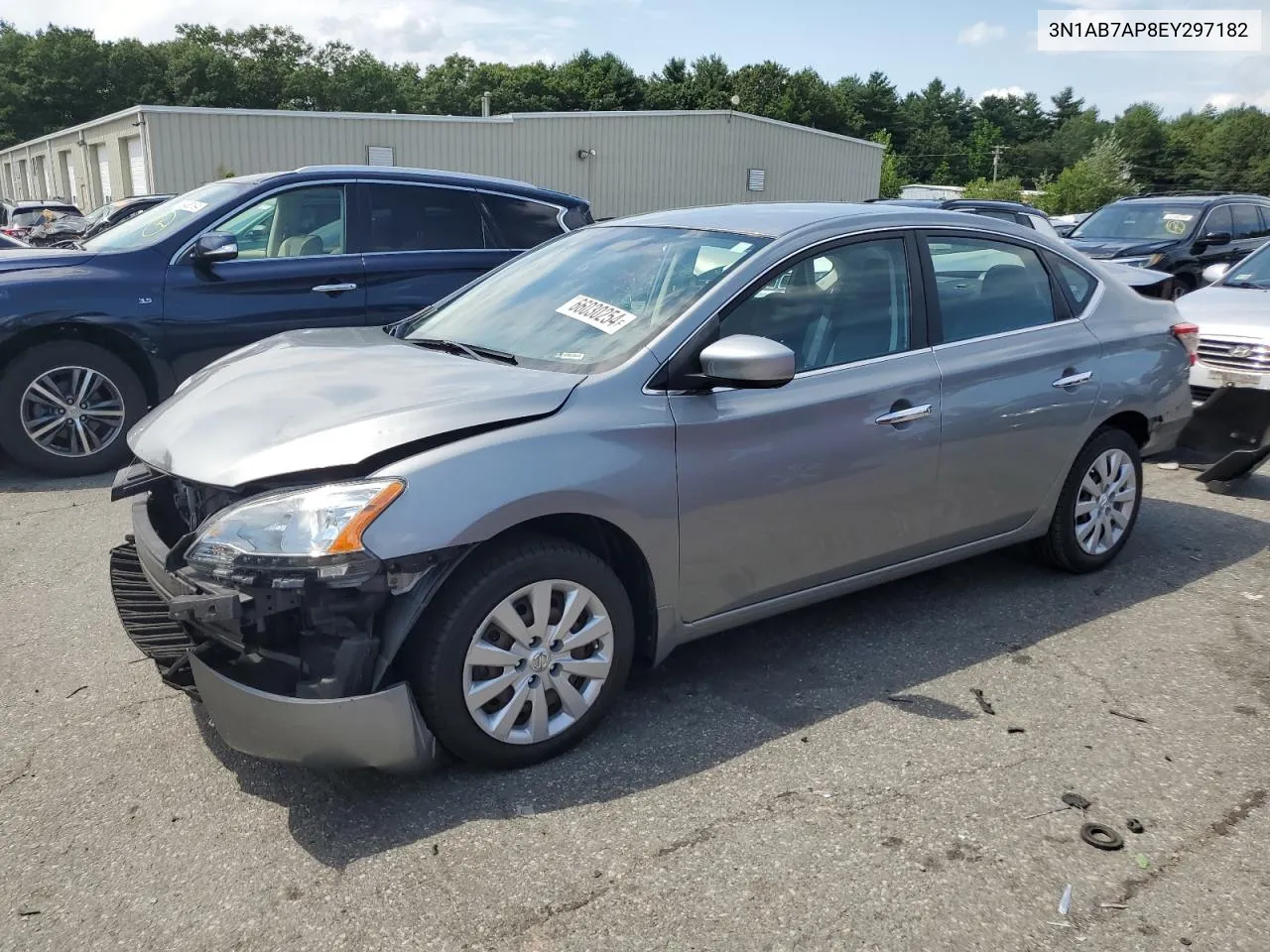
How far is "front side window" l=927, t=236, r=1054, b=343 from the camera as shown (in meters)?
4.17

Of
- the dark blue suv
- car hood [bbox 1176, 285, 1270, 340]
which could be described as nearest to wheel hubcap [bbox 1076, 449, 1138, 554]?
car hood [bbox 1176, 285, 1270, 340]

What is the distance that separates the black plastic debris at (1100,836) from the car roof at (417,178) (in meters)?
5.67

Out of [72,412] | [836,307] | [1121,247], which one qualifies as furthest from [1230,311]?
[72,412]

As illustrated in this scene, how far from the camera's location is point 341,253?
691 centimetres

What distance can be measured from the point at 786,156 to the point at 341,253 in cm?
3470

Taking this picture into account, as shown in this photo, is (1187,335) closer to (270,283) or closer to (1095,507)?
(1095,507)

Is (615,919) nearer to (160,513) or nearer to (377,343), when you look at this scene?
(160,513)

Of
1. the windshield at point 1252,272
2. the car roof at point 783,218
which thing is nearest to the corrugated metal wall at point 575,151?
the windshield at point 1252,272

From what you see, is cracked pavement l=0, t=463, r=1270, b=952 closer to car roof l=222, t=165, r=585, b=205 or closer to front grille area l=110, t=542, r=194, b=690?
front grille area l=110, t=542, r=194, b=690

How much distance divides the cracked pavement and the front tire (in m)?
0.14

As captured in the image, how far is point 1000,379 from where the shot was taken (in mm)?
4199

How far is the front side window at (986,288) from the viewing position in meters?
4.17

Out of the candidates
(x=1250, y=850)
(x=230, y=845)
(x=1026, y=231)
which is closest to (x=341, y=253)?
(x=1026, y=231)

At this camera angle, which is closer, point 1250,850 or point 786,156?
point 1250,850
